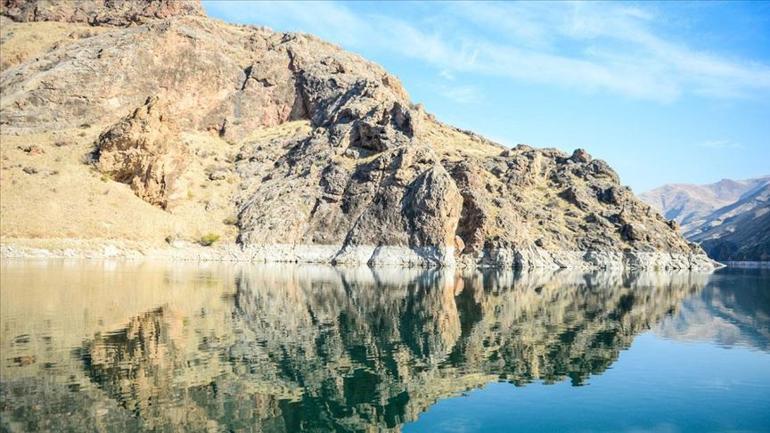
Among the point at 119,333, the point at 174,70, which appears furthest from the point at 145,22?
the point at 119,333

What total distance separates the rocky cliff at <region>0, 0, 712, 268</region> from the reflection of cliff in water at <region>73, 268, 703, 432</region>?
175ft

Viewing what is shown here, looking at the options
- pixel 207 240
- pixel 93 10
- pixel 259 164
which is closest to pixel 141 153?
pixel 207 240

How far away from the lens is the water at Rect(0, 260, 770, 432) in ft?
53.7

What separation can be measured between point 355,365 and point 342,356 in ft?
5.12

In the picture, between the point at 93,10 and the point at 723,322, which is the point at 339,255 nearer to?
the point at 723,322

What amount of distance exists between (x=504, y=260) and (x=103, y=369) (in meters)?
91.7

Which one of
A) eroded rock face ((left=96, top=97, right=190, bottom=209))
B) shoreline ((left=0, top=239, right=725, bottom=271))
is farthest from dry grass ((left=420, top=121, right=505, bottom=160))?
eroded rock face ((left=96, top=97, right=190, bottom=209))

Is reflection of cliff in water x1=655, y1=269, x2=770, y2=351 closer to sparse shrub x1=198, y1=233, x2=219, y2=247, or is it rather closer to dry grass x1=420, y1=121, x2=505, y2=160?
sparse shrub x1=198, y1=233, x2=219, y2=247

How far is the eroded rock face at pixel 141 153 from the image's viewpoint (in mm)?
93938

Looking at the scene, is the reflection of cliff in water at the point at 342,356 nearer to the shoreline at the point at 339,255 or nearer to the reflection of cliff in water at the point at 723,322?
the reflection of cliff in water at the point at 723,322

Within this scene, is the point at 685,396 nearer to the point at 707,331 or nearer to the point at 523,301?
the point at 707,331

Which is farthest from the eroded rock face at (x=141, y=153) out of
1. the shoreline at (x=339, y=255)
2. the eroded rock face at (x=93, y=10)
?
the eroded rock face at (x=93, y=10)

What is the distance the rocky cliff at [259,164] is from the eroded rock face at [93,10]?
461 millimetres

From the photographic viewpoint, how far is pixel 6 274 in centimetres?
4666
